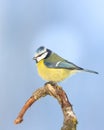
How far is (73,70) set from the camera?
0.63 metres

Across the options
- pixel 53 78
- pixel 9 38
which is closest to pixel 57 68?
pixel 53 78

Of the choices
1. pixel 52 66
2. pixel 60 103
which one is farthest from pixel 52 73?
pixel 60 103

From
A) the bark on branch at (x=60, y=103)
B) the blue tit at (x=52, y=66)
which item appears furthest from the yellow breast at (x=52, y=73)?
the bark on branch at (x=60, y=103)

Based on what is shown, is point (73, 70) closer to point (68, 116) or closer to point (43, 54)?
point (43, 54)

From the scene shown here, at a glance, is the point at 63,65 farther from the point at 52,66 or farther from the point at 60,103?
the point at 60,103

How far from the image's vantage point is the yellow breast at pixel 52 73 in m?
0.65

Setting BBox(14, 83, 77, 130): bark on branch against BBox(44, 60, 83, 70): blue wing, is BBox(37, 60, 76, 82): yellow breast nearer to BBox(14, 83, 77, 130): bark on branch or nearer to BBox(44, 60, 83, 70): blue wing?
BBox(44, 60, 83, 70): blue wing

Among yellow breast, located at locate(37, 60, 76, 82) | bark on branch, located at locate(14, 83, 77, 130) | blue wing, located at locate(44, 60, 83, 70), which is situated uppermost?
bark on branch, located at locate(14, 83, 77, 130)

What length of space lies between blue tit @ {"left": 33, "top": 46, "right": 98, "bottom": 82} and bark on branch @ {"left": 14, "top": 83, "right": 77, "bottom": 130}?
164 mm

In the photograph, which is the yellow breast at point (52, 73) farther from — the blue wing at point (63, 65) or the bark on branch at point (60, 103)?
the bark on branch at point (60, 103)

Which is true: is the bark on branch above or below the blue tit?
above

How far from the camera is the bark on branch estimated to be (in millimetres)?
367

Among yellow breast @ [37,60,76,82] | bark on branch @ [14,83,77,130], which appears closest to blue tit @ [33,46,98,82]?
yellow breast @ [37,60,76,82]

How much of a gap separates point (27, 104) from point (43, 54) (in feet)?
0.91
